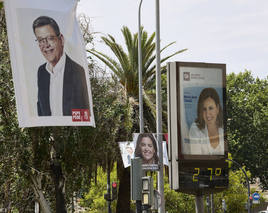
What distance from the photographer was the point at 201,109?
48.5ft

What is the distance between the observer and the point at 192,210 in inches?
1967

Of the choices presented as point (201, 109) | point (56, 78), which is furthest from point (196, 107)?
point (56, 78)

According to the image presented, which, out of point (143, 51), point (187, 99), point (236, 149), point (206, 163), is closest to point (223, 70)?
point (187, 99)

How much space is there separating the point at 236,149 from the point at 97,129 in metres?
54.5

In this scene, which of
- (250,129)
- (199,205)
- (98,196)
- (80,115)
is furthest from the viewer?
(250,129)

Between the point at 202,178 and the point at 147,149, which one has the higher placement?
the point at 147,149

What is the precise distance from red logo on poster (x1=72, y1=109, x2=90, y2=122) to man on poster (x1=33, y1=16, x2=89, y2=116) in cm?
7

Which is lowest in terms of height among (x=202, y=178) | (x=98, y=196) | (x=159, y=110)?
(x=98, y=196)

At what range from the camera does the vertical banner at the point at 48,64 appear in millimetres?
13445

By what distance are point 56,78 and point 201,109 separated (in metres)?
3.35

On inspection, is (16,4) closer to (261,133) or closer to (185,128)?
(185,128)

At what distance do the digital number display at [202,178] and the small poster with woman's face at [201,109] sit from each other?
0.32 m

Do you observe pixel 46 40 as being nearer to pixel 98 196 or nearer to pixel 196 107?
pixel 196 107

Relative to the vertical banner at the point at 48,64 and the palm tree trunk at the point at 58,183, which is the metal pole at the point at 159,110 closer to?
the palm tree trunk at the point at 58,183
